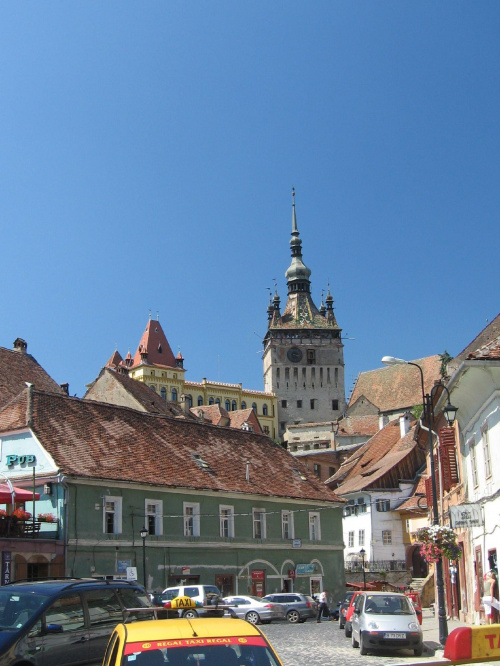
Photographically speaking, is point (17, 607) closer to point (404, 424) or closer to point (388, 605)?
point (388, 605)

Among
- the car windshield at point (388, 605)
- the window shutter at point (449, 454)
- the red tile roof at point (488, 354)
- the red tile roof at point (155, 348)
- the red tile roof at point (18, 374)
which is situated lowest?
the car windshield at point (388, 605)

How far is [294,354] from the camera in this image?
15575 cm

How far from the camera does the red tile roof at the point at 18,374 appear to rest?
2026 inches

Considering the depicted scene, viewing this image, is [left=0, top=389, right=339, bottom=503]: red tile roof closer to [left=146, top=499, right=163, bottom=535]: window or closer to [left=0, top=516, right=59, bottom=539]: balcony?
[left=146, top=499, right=163, bottom=535]: window

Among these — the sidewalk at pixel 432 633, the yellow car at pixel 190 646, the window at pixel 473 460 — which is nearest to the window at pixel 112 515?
the sidewalk at pixel 432 633

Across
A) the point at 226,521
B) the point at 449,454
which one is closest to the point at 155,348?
the point at 226,521

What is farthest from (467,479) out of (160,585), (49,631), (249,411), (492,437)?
(249,411)

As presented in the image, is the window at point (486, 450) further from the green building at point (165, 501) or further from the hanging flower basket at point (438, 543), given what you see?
the green building at point (165, 501)

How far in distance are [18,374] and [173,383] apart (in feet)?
273

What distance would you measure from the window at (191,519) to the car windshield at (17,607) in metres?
27.5

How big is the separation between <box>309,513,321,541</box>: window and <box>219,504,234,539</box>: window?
6.37 meters

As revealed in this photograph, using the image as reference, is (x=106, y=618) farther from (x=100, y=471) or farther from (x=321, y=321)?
(x=321, y=321)

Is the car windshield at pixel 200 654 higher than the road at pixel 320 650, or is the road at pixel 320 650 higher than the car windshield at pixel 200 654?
the car windshield at pixel 200 654

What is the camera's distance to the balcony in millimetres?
32156
